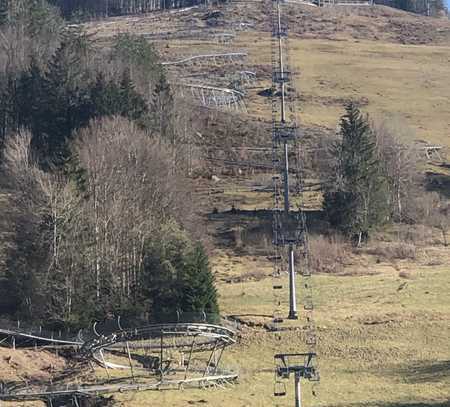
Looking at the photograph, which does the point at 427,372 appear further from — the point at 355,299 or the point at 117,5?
the point at 117,5

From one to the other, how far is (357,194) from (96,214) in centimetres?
2138

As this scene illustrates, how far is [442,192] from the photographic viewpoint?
7812 centimetres

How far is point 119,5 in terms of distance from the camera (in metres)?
172

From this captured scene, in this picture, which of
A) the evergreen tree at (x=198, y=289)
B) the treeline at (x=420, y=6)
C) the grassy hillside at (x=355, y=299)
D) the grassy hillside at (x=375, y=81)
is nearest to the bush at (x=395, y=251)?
the grassy hillside at (x=355, y=299)

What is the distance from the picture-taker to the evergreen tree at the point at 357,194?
65.8 metres

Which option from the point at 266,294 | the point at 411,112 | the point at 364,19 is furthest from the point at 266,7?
the point at 266,294

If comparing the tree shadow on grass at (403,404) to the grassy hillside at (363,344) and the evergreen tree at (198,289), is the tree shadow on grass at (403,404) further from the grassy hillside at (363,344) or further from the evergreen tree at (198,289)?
the evergreen tree at (198,289)

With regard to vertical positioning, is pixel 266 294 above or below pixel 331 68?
below

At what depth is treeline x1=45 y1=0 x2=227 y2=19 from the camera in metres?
170

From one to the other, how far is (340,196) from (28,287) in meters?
25.1

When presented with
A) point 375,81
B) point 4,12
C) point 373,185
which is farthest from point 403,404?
point 375,81

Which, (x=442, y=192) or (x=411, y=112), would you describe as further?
(x=411, y=112)

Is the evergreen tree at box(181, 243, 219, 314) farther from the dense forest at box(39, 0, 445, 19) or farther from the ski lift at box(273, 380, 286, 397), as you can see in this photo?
the dense forest at box(39, 0, 445, 19)

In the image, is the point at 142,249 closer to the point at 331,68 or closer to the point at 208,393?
the point at 208,393
